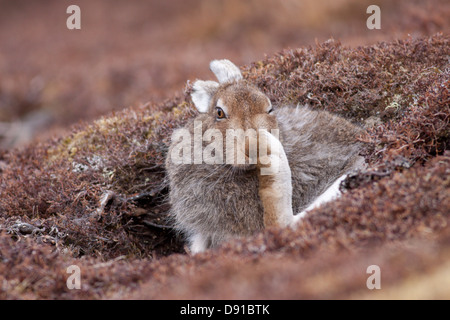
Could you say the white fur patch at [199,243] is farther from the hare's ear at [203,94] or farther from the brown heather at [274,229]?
the hare's ear at [203,94]

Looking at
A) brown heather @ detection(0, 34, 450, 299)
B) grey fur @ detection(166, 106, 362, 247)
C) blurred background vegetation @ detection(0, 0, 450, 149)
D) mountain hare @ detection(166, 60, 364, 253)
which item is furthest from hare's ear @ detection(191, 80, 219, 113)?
blurred background vegetation @ detection(0, 0, 450, 149)

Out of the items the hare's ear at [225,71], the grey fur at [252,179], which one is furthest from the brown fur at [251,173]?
the hare's ear at [225,71]

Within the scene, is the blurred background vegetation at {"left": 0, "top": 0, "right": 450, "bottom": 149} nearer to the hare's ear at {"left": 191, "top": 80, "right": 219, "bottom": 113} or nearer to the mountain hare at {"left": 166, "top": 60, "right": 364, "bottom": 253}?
the hare's ear at {"left": 191, "top": 80, "right": 219, "bottom": 113}

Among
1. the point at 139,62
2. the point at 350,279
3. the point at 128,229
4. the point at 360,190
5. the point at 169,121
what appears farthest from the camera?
the point at 139,62

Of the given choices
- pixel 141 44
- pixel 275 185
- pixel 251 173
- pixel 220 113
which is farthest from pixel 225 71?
pixel 141 44

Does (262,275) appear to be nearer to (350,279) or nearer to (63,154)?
(350,279)
